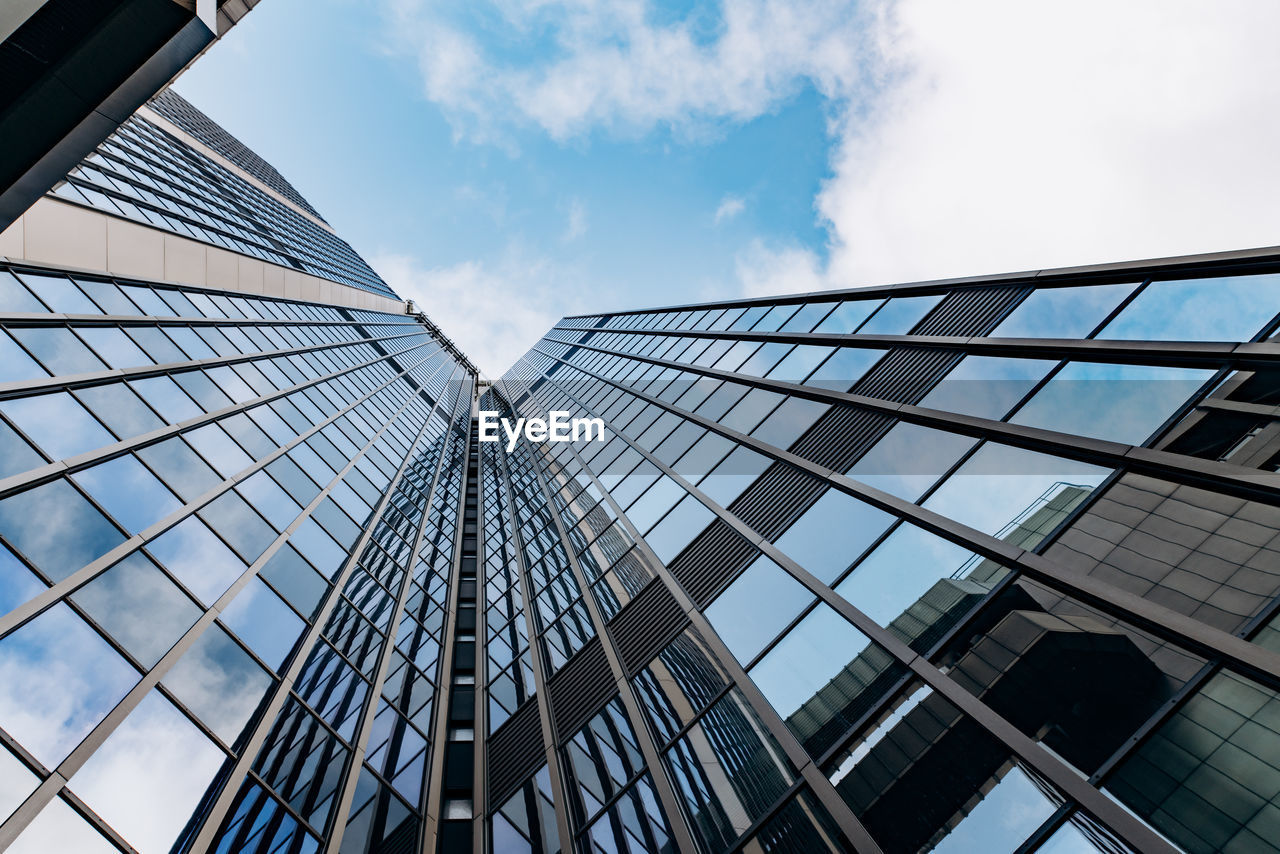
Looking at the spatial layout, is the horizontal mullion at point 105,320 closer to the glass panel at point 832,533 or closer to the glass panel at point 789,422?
the glass panel at point 832,533

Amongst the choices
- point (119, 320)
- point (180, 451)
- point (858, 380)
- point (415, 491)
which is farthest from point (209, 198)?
point (858, 380)

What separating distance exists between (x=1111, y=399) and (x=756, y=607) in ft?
22.3

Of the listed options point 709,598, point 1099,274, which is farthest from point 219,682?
point 1099,274

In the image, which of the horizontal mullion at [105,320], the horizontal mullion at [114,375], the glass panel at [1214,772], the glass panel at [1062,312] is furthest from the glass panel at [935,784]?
the horizontal mullion at [105,320]

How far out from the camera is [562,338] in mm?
65625

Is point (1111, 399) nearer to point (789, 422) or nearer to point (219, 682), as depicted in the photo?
point (789, 422)

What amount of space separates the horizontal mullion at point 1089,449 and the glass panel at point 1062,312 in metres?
2.45

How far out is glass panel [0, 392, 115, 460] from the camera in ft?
35.0

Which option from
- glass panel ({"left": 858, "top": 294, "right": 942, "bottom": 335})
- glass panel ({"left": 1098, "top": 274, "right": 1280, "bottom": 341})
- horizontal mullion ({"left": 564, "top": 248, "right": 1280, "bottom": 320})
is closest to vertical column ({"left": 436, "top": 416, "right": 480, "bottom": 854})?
glass panel ({"left": 858, "top": 294, "right": 942, "bottom": 335})

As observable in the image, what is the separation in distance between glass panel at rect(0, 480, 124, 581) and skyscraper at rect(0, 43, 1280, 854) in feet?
0.22

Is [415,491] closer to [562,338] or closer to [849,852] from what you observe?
[849,852]

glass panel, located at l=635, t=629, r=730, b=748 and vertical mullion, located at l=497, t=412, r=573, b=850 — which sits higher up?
glass panel, located at l=635, t=629, r=730, b=748

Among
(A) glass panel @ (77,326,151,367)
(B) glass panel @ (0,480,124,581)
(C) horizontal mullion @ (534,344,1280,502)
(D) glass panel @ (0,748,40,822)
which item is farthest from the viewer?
(A) glass panel @ (77,326,151,367)

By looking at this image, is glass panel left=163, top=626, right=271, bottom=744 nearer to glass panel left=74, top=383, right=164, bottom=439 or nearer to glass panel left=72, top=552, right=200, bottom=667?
glass panel left=72, top=552, right=200, bottom=667
